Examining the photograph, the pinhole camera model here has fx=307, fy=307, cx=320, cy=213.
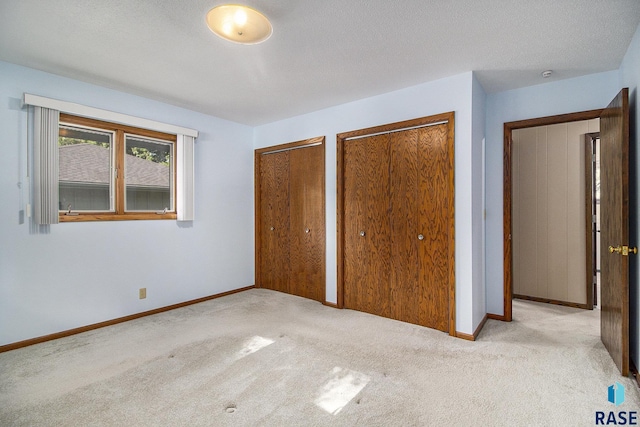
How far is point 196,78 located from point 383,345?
3.03m

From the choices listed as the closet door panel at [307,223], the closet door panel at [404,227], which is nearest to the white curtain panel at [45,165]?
the closet door panel at [307,223]

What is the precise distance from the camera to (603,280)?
2.71 metres

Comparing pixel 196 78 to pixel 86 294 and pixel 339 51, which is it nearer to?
pixel 339 51

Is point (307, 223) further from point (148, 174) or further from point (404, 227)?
point (148, 174)

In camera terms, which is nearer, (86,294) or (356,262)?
(86,294)

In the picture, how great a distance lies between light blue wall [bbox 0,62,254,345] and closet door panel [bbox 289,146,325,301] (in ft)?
2.76

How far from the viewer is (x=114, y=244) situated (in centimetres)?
326

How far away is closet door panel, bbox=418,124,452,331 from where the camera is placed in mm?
2967

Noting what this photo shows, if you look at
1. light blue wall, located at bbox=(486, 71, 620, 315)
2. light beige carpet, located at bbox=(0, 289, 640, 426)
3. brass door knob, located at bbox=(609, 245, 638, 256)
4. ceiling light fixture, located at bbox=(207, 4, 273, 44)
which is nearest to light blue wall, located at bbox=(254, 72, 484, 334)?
light blue wall, located at bbox=(486, 71, 620, 315)

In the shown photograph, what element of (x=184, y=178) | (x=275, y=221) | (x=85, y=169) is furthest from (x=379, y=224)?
(x=85, y=169)

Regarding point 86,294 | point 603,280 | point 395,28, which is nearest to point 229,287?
point 86,294

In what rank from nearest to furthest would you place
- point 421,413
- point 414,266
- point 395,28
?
point 421,413
point 395,28
point 414,266

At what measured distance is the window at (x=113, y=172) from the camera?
303 centimetres

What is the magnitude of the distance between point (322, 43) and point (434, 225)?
76.3 inches
